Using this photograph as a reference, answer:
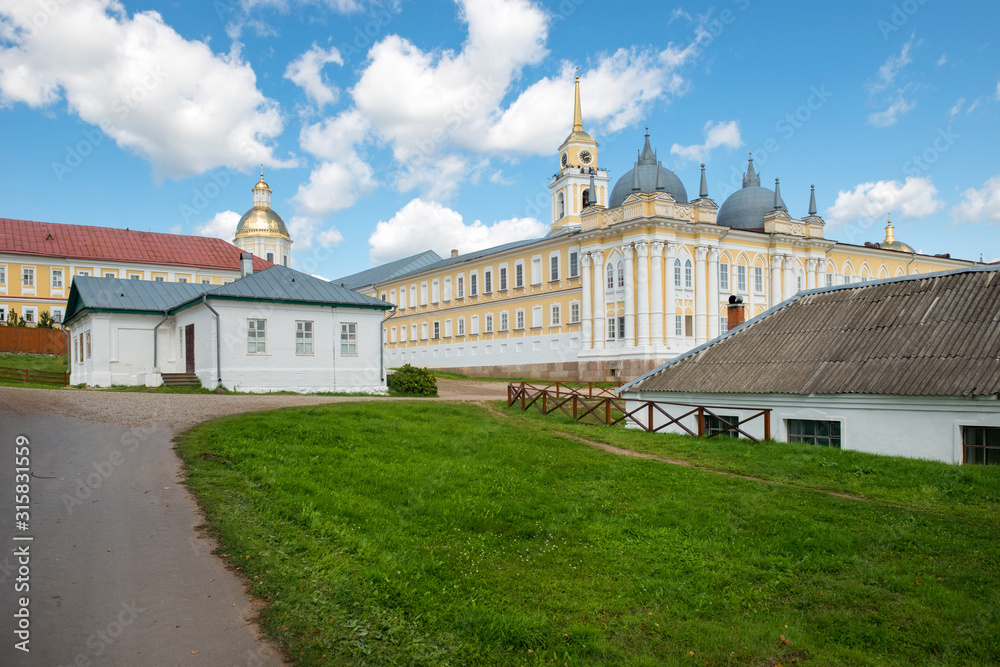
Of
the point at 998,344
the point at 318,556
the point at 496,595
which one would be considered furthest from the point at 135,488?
the point at 998,344

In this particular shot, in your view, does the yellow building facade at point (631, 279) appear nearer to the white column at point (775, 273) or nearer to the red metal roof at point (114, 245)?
the white column at point (775, 273)

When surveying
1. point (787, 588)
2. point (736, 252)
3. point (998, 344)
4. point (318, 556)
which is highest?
point (736, 252)

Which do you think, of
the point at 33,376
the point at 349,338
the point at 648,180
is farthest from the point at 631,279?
the point at 33,376

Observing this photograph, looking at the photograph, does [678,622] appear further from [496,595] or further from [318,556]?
[318,556]

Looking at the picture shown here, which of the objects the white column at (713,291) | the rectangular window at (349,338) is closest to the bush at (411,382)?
the rectangular window at (349,338)

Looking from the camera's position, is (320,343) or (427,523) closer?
(427,523)

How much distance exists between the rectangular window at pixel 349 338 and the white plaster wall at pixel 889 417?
15906mm

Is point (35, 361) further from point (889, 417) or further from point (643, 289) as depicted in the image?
point (889, 417)

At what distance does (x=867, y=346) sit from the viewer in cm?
1628

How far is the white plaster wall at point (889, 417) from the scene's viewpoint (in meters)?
13.7

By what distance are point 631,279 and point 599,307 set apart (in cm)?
295

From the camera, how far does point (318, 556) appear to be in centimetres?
691

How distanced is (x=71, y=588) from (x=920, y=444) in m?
15.1

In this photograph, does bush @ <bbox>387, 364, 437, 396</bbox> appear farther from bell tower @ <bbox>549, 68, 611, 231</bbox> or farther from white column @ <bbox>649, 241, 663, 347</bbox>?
bell tower @ <bbox>549, 68, 611, 231</bbox>
